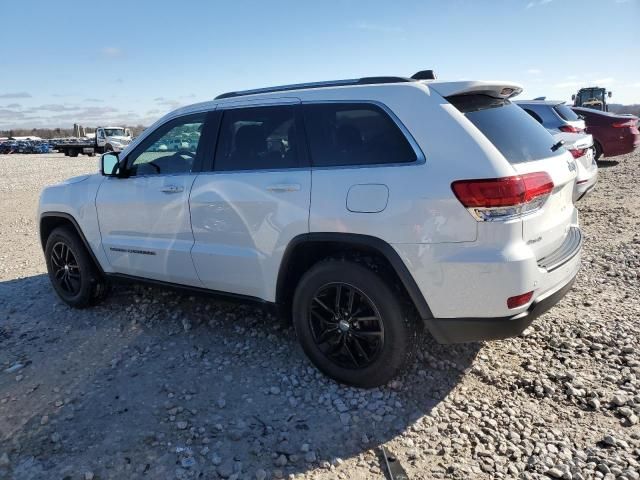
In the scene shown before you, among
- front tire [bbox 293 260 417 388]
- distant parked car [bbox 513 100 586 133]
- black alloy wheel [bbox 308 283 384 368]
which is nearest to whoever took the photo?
front tire [bbox 293 260 417 388]

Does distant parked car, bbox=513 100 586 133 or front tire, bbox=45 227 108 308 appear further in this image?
distant parked car, bbox=513 100 586 133

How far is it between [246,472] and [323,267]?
4.11ft

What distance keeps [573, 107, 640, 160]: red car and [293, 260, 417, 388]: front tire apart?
1246 centimetres

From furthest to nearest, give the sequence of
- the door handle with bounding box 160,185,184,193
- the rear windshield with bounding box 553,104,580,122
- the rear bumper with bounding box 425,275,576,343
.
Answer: the rear windshield with bounding box 553,104,580,122 < the door handle with bounding box 160,185,184,193 < the rear bumper with bounding box 425,275,576,343

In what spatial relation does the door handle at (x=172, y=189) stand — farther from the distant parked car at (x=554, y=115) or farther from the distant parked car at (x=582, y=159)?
the distant parked car at (x=554, y=115)

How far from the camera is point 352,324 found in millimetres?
3131

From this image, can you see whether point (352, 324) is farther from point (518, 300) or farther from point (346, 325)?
point (518, 300)

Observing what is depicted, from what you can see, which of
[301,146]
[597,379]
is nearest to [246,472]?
[301,146]

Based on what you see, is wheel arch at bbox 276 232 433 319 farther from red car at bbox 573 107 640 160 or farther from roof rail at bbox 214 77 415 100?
red car at bbox 573 107 640 160

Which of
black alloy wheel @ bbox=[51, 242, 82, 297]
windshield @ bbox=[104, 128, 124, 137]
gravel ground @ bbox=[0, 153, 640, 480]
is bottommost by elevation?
gravel ground @ bbox=[0, 153, 640, 480]

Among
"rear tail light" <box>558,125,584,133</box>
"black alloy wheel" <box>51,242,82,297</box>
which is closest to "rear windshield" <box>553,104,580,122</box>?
"rear tail light" <box>558,125,584,133</box>

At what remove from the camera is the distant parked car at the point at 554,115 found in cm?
934

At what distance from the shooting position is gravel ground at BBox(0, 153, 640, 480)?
259 cm

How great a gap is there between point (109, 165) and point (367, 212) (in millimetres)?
2577
